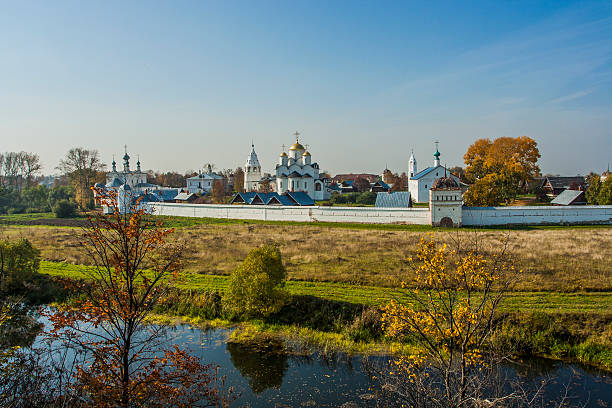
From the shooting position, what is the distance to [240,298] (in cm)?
1246

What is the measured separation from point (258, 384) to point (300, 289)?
18.0 feet

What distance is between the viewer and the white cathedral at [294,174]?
174 feet

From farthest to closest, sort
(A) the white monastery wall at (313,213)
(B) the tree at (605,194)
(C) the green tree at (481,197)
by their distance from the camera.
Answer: (B) the tree at (605,194), (C) the green tree at (481,197), (A) the white monastery wall at (313,213)

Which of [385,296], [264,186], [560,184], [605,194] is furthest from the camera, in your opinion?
Answer: [264,186]

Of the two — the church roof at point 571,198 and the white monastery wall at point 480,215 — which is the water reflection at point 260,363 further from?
the church roof at point 571,198

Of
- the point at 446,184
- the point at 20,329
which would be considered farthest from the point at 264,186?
the point at 20,329

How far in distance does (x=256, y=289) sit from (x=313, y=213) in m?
21.2

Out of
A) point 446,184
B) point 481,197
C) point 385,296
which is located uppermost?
point 446,184

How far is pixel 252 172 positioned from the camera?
58.4 meters

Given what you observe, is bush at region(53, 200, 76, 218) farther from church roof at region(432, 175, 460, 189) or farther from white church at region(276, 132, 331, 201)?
church roof at region(432, 175, 460, 189)

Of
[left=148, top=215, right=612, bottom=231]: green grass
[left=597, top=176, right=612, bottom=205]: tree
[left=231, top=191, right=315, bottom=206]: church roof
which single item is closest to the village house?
[left=597, top=176, right=612, bottom=205]: tree

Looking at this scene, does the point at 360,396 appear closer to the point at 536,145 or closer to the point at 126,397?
the point at 126,397

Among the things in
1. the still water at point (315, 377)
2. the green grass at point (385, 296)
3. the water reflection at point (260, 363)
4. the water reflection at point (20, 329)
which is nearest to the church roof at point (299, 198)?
the green grass at point (385, 296)

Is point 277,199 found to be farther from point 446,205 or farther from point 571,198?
point 571,198
